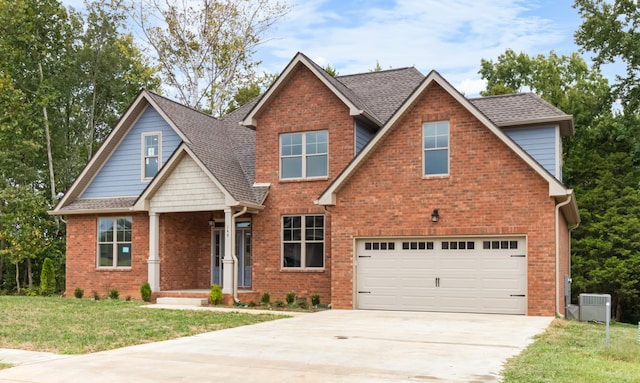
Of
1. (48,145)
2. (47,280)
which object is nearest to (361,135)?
(47,280)

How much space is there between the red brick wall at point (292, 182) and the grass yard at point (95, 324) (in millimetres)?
3941

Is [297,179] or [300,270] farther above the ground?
[297,179]

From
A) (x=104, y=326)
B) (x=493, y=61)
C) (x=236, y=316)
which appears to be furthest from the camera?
(x=493, y=61)

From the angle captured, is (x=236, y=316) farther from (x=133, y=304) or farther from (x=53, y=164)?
(x=53, y=164)

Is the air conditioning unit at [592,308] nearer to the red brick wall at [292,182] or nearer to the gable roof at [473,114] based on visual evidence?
the gable roof at [473,114]

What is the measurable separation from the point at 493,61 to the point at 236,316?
29573mm

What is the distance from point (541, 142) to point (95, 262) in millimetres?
16057

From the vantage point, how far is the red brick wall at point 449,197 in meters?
17.2

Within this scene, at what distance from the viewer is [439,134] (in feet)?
61.1

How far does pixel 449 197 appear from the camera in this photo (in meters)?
18.3

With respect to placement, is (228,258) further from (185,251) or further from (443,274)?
(443,274)

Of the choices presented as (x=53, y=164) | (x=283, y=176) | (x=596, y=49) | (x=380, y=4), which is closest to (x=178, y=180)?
(x=283, y=176)

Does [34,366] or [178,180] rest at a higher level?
[178,180]

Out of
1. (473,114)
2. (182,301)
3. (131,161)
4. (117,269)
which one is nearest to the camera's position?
(473,114)
